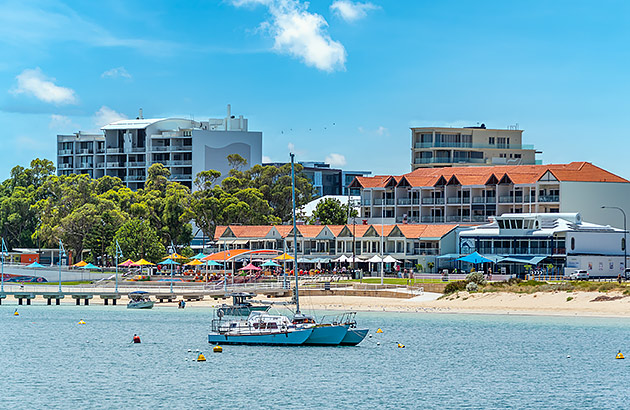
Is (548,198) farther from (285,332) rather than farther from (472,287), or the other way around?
(285,332)

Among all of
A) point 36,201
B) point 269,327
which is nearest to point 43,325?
point 269,327

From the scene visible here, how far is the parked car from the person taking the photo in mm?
105556

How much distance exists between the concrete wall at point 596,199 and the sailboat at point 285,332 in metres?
71.8

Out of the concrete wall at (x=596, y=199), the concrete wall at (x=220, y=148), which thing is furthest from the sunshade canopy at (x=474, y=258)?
the concrete wall at (x=220, y=148)

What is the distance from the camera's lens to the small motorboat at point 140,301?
97.6 metres

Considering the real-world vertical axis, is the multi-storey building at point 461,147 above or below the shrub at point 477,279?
above

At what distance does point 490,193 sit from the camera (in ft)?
456

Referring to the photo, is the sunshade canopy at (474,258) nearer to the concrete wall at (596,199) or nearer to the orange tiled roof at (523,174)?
the concrete wall at (596,199)

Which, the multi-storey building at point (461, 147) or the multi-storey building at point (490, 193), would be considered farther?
the multi-storey building at point (461, 147)

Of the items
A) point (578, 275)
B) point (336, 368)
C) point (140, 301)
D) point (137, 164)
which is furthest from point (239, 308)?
point (137, 164)

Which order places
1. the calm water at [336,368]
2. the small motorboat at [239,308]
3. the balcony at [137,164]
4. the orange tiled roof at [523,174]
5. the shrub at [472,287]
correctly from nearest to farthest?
the calm water at [336,368], the small motorboat at [239,308], the shrub at [472,287], the orange tiled roof at [523,174], the balcony at [137,164]

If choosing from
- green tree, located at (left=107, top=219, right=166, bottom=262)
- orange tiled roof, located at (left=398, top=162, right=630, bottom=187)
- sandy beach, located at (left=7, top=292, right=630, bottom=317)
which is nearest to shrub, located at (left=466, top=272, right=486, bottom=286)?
sandy beach, located at (left=7, top=292, right=630, bottom=317)

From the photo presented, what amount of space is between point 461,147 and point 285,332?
119 m

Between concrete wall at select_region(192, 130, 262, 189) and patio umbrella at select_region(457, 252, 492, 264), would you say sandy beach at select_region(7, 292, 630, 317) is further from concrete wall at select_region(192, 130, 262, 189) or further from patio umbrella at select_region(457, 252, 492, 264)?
concrete wall at select_region(192, 130, 262, 189)
